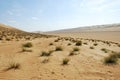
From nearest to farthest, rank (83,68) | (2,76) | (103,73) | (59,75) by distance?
1. (2,76)
2. (59,75)
3. (103,73)
4. (83,68)

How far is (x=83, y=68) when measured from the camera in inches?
383

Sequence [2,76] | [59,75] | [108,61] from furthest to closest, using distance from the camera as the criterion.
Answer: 1. [108,61]
2. [59,75]
3. [2,76]

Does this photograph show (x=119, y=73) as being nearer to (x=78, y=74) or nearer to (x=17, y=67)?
(x=78, y=74)

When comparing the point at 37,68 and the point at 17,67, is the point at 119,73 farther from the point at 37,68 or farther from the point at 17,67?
the point at 17,67

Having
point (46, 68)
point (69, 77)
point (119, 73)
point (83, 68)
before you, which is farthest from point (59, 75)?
point (119, 73)

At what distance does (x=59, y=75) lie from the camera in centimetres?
825

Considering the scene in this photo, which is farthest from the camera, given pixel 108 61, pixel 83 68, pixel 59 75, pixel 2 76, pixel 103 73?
pixel 108 61

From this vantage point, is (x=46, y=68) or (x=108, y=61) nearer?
(x=46, y=68)

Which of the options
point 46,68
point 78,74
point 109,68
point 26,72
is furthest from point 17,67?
point 109,68

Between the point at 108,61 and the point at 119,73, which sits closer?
the point at 119,73

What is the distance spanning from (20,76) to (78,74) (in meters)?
2.62

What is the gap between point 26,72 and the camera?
8469 millimetres

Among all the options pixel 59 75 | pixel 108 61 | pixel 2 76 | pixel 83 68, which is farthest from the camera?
pixel 108 61

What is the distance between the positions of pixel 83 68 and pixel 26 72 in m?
3.06
